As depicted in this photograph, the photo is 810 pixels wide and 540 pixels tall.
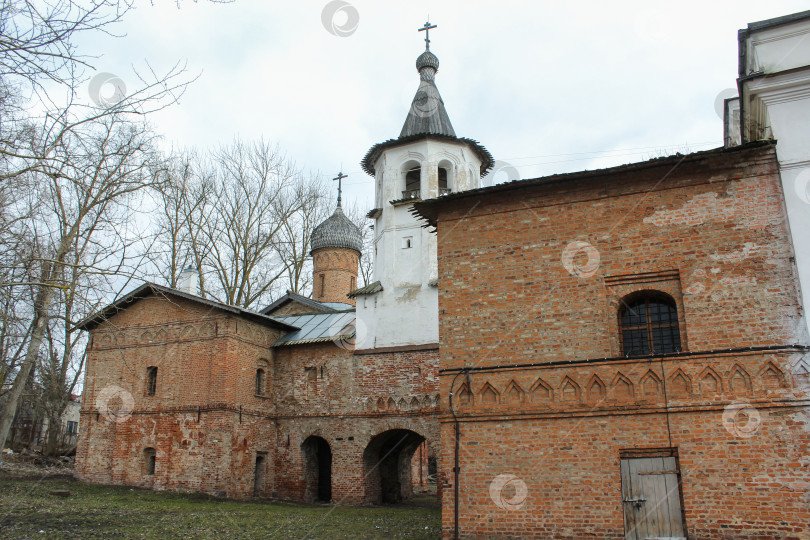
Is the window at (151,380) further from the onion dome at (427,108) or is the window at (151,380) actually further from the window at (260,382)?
the onion dome at (427,108)

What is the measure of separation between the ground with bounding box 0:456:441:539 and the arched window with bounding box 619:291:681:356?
190 inches

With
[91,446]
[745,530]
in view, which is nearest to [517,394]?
[745,530]

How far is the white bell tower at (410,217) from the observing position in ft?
61.6

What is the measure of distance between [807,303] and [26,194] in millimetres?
9840

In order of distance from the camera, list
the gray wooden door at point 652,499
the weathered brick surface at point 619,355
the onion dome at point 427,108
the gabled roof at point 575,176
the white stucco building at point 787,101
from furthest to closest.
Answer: the onion dome at point 427,108 < the gabled roof at point 575,176 < the white stucco building at point 787,101 < the gray wooden door at point 652,499 < the weathered brick surface at point 619,355

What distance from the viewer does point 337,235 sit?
27969 mm

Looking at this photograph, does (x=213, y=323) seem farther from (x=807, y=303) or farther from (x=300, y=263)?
(x=807, y=303)

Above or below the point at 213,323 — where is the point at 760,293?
below

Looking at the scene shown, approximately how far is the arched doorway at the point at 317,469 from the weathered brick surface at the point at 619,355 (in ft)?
35.6

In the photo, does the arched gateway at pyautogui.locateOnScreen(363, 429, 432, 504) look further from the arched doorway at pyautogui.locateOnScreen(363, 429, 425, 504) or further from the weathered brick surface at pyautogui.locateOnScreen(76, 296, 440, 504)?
the weathered brick surface at pyautogui.locateOnScreen(76, 296, 440, 504)

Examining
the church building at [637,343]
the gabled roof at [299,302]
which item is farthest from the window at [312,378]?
the church building at [637,343]

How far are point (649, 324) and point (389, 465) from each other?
12438 millimetres

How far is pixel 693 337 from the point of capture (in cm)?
897

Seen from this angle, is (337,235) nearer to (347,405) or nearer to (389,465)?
(347,405)
